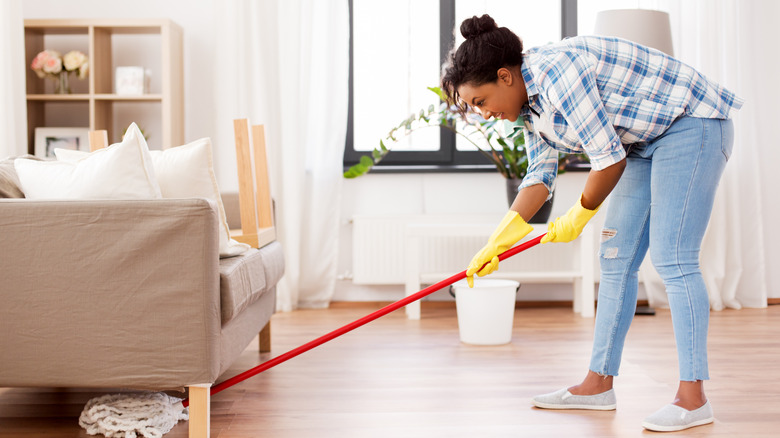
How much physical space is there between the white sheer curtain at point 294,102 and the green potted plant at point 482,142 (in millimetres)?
226

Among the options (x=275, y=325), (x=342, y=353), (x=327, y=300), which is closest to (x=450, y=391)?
(x=342, y=353)

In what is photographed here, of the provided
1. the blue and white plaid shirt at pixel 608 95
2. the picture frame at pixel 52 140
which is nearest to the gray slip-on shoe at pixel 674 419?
the blue and white plaid shirt at pixel 608 95

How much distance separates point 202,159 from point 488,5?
2383 mm

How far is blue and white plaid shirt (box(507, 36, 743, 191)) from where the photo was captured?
158cm

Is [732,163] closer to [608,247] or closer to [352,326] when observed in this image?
[608,247]

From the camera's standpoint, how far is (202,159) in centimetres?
211

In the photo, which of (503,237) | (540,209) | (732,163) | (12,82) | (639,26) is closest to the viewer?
(503,237)

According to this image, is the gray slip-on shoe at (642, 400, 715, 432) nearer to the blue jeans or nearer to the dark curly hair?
the blue jeans

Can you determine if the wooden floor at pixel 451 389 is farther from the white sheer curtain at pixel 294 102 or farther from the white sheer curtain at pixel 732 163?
the white sheer curtain at pixel 294 102

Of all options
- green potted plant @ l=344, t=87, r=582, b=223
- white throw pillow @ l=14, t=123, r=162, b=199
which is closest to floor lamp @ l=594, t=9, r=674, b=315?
green potted plant @ l=344, t=87, r=582, b=223

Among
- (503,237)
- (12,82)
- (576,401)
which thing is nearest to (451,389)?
(576,401)

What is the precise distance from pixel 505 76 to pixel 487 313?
1.33 metres

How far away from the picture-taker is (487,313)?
278cm

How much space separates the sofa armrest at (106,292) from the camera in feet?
5.21
